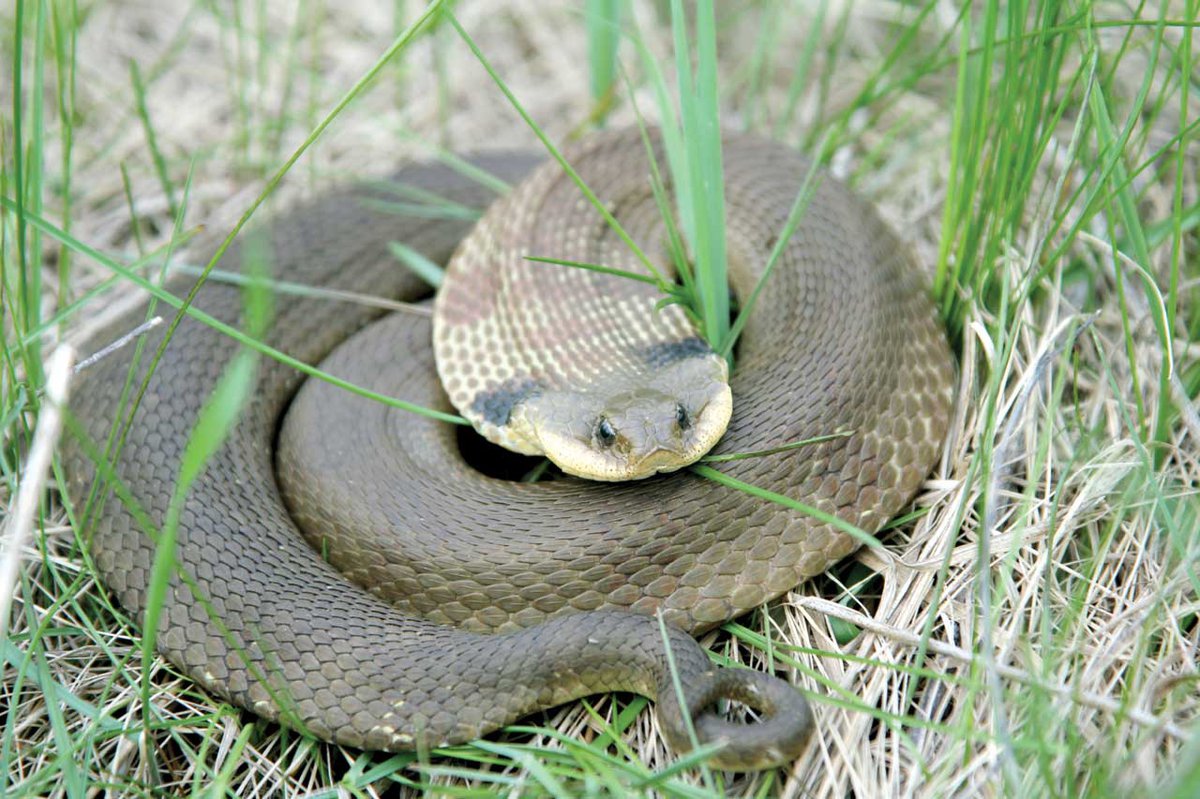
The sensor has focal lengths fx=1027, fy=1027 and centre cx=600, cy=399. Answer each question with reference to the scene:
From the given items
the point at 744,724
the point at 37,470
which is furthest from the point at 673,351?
the point at 37,470

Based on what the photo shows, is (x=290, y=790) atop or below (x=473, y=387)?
below

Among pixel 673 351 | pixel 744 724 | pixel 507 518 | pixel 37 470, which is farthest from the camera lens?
pixel 673 351

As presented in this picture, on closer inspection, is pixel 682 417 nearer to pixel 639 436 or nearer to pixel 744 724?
pixel 639 436

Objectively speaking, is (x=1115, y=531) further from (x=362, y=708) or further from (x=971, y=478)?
(x=362, y=708)

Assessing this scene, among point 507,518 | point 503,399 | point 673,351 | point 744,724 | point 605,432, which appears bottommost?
point 744,724

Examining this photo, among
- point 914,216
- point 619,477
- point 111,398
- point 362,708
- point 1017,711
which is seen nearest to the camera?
point 1017,711

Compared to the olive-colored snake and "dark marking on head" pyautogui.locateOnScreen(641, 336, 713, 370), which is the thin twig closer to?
the olive-colored snake

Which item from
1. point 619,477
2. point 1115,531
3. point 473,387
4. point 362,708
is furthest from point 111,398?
point 1115,531

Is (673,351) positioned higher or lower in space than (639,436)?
higher
